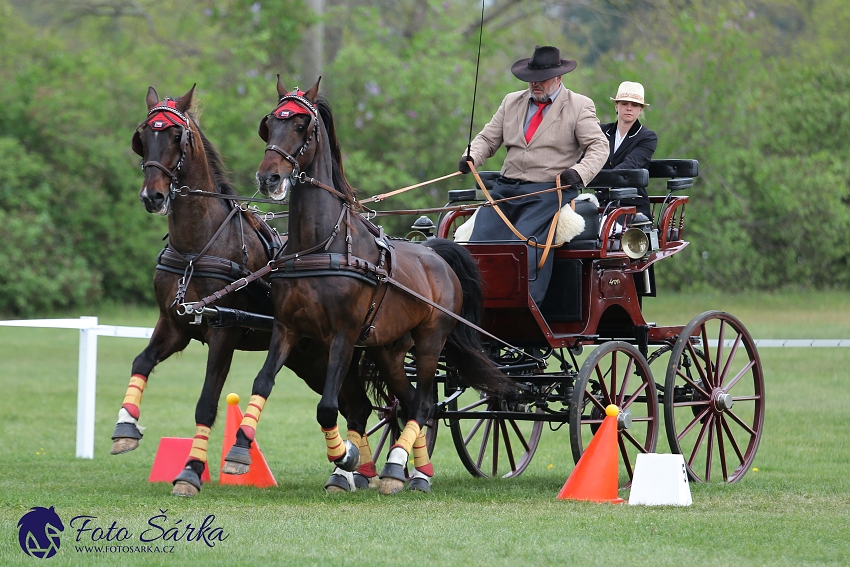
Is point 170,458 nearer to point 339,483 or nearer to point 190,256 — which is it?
point 339,483

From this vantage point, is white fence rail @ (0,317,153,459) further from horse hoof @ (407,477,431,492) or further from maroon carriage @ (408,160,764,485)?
maroon carriage @ (408,160,764,485)

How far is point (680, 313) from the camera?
20969mm

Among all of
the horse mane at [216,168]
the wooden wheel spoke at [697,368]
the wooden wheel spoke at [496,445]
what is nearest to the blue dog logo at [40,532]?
the horse mane at [216,168]

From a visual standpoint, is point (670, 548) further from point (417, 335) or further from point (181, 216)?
point (181, 216)

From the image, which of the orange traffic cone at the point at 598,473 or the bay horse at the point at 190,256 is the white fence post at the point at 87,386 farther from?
the orange traffic cone at the point at 598,473

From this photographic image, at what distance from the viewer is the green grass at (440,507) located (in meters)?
5.32

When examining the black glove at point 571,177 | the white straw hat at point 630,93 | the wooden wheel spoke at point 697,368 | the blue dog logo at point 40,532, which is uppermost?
the white straw hat at point 630,93

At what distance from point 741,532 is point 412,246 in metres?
2.76

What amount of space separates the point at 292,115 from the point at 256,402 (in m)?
1.57

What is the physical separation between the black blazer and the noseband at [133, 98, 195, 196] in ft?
9.86

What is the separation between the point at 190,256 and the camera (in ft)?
22.8

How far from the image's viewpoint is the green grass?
17.4ft

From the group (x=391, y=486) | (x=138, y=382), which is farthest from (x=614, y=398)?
(x=138, y=382)

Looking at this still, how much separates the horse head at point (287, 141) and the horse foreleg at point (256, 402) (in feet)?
2.64
